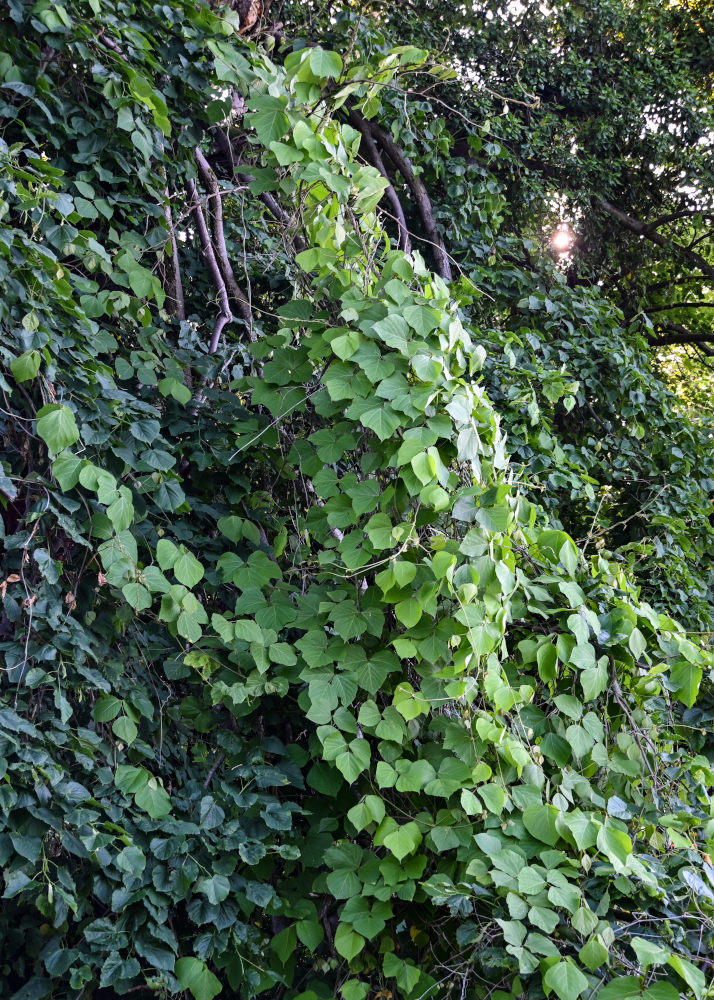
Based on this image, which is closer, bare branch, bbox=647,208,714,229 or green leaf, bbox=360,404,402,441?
green leaf, bbox=360,404,402,441

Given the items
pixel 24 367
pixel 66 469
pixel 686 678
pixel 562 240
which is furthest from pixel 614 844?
pixel 562 240

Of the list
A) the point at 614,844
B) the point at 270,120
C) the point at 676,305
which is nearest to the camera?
the point at 614,844

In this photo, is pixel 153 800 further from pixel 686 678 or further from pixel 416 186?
pixel 416 186

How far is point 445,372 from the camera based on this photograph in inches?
68.4

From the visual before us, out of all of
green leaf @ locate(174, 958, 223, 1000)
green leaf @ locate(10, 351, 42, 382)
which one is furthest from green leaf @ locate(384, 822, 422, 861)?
green leaf @ locate(10, 351, 42, 382)

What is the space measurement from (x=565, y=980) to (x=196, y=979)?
0.73 metres

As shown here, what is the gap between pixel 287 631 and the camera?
2.08 meters

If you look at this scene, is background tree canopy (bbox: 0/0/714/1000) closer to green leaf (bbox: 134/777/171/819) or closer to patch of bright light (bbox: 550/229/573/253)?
green leaf (bbox: 134/777/171/819)

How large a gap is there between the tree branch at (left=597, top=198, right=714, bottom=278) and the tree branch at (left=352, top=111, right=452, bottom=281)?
3.93ft

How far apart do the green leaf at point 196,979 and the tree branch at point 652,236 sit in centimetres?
406

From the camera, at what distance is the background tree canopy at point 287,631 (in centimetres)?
160

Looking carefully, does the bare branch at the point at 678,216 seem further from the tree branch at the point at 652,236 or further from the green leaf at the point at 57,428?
the green leaf at the point at 57,428

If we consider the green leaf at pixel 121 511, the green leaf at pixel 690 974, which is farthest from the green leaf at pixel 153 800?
the green leaf at pixel 690 974

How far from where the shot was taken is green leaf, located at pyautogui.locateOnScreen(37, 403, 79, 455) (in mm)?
1612
